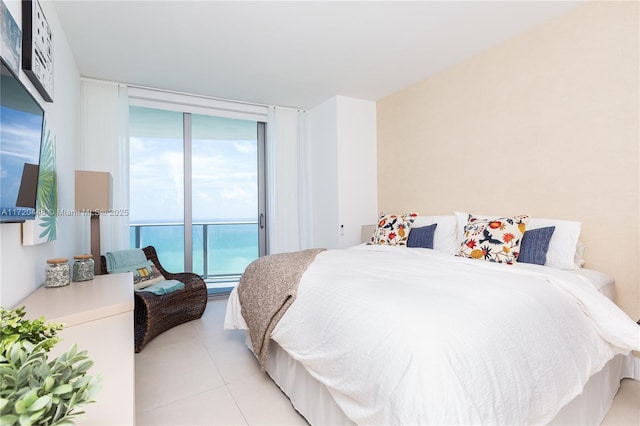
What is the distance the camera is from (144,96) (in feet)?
12.3

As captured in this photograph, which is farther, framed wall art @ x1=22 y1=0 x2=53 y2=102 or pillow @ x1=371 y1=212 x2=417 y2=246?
pillow @ x1=371 y1=212 x2=417 y2=246

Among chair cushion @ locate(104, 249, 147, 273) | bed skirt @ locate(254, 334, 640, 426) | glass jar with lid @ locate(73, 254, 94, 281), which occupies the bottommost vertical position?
bed skirt @ locate(254, 334, 640, 426)

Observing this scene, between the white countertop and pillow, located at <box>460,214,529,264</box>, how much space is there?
2.31 meters

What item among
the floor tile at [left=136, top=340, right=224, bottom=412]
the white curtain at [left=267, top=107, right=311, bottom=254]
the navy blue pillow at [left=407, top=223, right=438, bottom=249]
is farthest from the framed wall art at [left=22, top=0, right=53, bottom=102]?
the navy blue pillow at [left=407, top=223, right=438, bottom=249]

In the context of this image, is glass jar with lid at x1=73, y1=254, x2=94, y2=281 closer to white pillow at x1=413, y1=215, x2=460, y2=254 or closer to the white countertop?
the white countertop

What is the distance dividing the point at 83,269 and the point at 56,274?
188mm

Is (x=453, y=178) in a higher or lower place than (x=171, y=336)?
higher

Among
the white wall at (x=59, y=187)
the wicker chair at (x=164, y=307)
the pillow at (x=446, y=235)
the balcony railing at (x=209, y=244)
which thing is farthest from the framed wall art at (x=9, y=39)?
the balcony railing at (x=209, y=244)

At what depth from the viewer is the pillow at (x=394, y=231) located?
323 centimetres

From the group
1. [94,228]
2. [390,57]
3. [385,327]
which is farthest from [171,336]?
[390,57]

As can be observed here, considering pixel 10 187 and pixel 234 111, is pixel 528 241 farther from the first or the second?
pixel 234 111

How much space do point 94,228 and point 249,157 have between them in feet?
8.55

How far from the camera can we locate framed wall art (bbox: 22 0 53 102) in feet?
5.15

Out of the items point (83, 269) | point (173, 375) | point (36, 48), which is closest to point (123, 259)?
point (83, 269)
